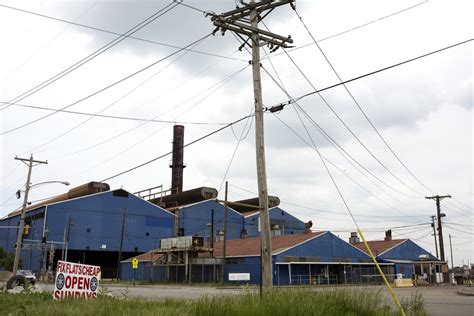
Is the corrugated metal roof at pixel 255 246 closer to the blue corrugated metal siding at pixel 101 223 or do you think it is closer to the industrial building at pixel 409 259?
the industrial building at pixel 409 259

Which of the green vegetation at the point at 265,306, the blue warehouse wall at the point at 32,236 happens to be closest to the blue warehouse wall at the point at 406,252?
the blue warehouse wall at the point at 32,236

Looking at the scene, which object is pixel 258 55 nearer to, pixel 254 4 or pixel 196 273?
pixel 254 4

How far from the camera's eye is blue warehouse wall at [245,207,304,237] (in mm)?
86875

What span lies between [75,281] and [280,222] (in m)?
77.3

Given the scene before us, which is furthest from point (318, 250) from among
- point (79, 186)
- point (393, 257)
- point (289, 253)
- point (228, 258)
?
point (79, 186)

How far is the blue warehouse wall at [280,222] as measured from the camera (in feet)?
285

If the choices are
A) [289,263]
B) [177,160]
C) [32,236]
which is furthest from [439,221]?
[32,236]

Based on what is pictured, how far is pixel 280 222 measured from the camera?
90.1 meters

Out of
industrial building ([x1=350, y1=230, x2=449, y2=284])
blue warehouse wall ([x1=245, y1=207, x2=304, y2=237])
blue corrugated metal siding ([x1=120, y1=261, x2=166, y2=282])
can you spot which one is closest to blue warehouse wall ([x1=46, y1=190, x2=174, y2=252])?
blue corrugated metal siding ([x1=120, y1=261, x2=166, y2=282])

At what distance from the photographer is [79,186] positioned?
79812 millimetres

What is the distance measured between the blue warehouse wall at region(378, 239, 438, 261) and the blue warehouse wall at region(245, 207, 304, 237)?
2438 centimetres

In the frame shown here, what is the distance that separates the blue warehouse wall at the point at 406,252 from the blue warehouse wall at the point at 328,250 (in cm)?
789

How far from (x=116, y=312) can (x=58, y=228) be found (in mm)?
65372

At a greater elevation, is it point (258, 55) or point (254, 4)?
point (254, 4)
